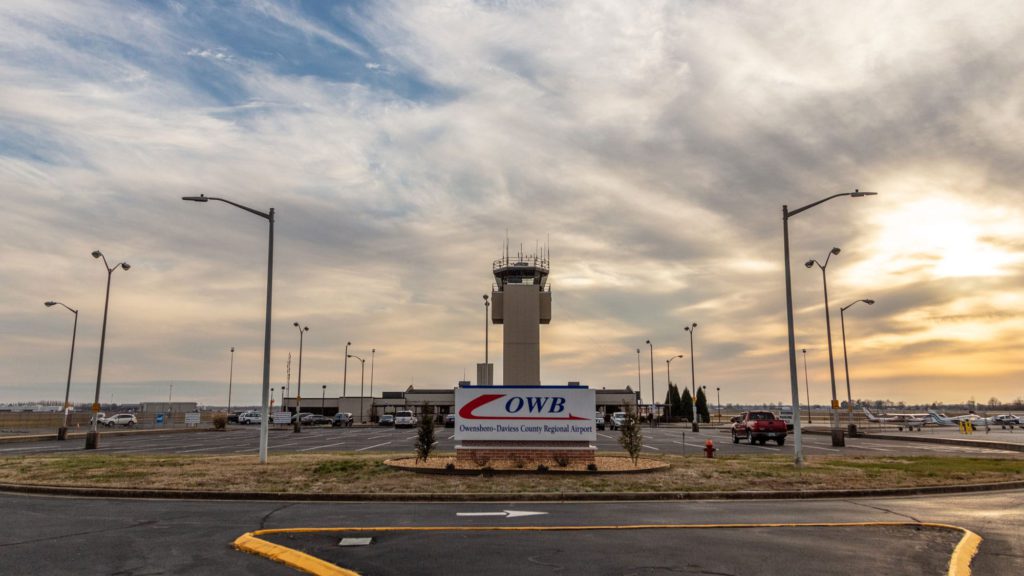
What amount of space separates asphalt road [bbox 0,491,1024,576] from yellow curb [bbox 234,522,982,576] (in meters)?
0.21

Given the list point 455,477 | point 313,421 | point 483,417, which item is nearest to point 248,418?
point 313,421

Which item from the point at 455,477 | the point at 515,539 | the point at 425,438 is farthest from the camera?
the point at 425,438

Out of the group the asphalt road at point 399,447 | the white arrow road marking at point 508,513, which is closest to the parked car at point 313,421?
the asphalt road at point 399,447

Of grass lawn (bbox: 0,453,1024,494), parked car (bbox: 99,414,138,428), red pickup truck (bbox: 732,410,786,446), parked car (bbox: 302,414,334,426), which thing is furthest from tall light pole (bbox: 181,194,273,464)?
parked car (bbox: 99,414,138,428)

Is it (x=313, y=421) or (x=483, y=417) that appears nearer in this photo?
(x=483, y=417)

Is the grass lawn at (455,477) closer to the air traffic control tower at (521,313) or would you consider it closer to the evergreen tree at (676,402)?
the air traffic control tower at (521,313)

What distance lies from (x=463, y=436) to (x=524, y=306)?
45111 mm

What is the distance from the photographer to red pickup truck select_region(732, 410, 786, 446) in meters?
37.1

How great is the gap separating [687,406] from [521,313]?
108 feet

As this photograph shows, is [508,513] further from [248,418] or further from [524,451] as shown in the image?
[248,418]

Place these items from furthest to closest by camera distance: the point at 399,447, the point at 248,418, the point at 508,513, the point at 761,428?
1. the point at 248,418
2. the point at 761,428
3. the point at 399,447
4. the point at 508,513

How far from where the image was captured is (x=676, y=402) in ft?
299

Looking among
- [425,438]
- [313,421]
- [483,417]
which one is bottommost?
[313,421]

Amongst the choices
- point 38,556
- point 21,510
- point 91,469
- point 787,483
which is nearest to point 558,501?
point 787,483
